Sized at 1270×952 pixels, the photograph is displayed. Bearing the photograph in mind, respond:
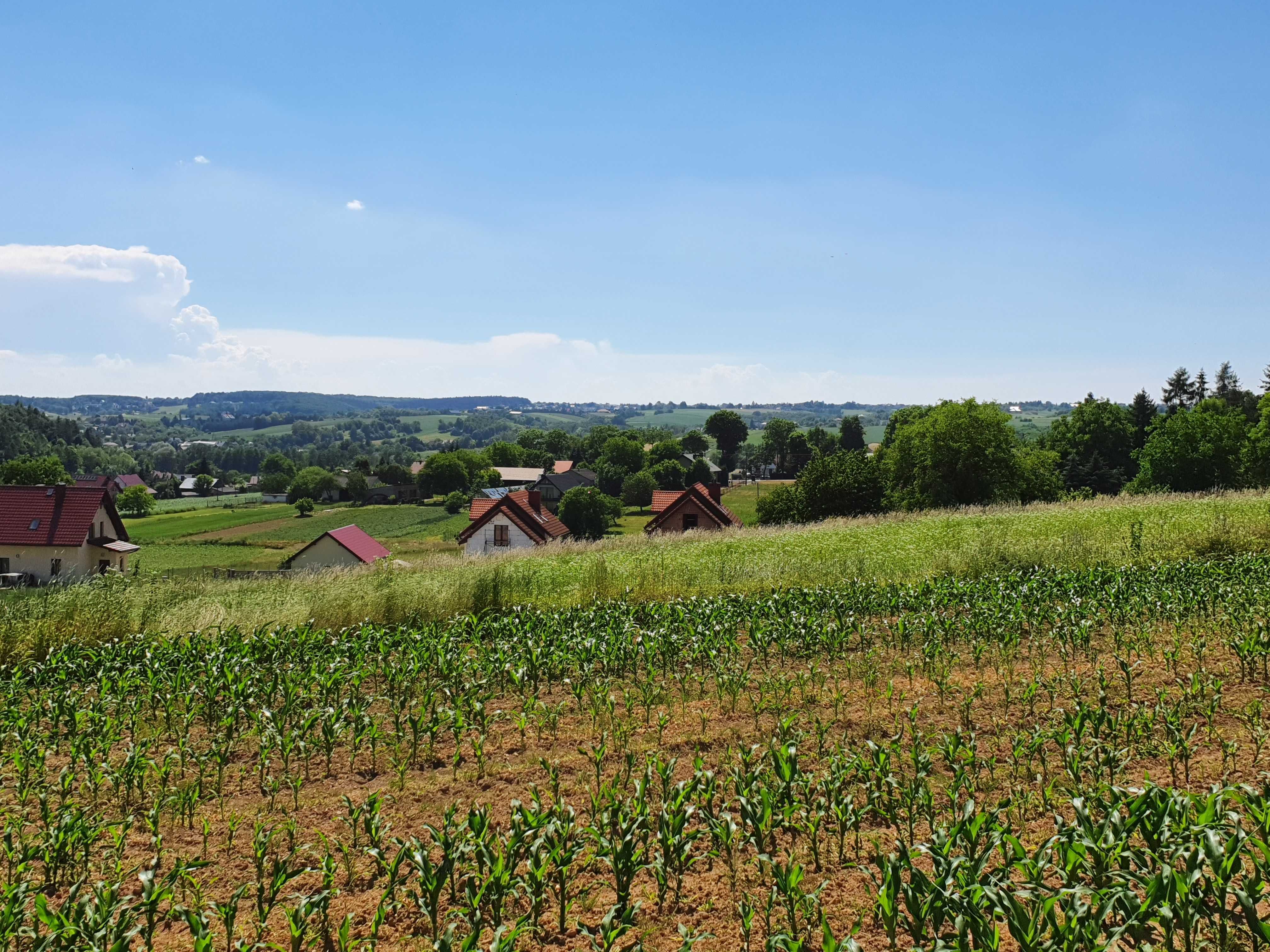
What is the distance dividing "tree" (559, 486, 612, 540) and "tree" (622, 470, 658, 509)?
77.7ft

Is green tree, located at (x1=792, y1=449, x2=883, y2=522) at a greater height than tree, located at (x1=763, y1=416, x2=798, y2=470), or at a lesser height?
lesser

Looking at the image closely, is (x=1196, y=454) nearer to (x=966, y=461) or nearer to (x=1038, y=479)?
(x=1038, y=479)

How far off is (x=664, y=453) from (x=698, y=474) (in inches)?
417

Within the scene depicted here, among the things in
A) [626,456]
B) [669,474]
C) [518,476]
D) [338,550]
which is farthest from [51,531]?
[626,456]

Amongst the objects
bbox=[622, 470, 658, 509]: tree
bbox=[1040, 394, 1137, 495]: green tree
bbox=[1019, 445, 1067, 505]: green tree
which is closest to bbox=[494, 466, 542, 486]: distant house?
bbox=[622, 470, 658, 509]: tree

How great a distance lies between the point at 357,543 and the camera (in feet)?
131

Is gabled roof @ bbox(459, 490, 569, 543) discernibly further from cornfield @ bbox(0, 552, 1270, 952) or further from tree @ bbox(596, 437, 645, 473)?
tree @ bbox(596, 437, 645, 473)

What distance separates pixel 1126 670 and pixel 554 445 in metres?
149

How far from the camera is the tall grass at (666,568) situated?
12656 millimetres

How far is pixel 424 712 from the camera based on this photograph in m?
7.54

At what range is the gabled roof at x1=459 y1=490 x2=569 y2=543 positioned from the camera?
41.2 m

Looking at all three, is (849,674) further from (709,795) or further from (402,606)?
(402,606)

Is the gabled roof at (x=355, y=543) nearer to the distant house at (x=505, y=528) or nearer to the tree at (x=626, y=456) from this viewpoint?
the distant house at (x=505, y=528)

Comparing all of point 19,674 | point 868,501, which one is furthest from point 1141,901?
point 868,501
